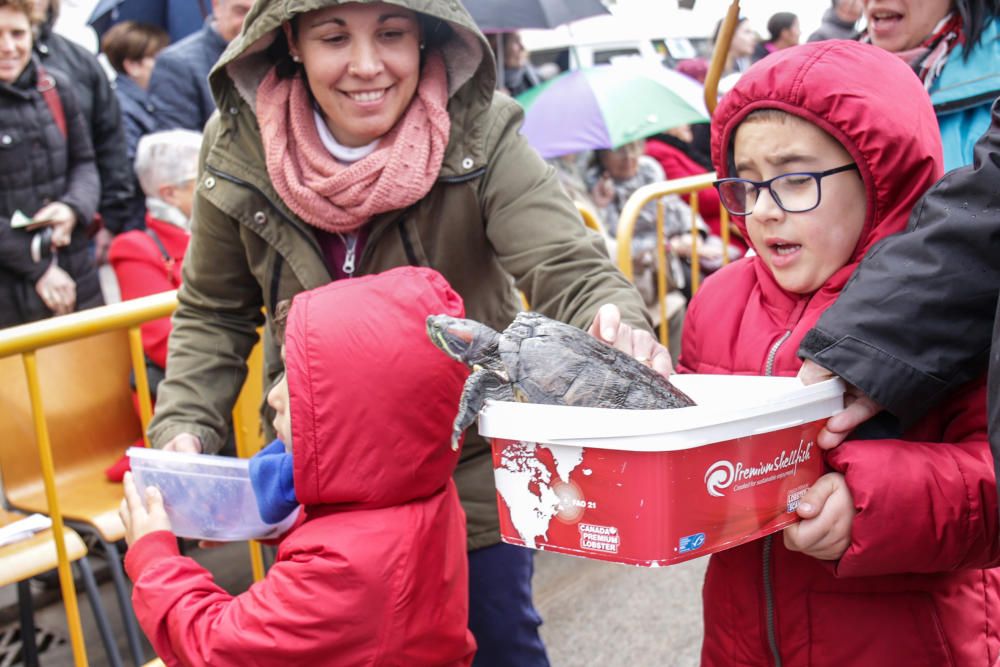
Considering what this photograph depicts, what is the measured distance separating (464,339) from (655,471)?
445 mm

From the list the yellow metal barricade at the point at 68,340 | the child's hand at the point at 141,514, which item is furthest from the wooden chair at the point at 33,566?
the child's hand at the point at 141,514

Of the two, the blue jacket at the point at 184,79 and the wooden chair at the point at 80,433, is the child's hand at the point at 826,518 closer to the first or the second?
the wooden chair at the point at 80,433

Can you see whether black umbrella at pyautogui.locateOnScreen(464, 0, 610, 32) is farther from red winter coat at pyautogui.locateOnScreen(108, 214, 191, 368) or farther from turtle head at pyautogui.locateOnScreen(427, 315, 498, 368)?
turtle head at pyautogui.locateOnScreen(427, 315, 498, 368)

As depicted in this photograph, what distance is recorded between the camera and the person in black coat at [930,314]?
60.3 inches

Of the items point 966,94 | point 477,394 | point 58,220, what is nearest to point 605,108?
point 58,220

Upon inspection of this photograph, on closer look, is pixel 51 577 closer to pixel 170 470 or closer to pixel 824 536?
pixel 170 470

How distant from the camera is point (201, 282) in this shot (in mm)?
2596

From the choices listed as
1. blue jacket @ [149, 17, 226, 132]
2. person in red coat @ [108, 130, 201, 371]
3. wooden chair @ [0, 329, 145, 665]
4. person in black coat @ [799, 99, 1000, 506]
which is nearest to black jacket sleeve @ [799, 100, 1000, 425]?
person in black coat @ [799, 99, 1000, 506]

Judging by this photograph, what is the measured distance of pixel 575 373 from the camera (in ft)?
5.30

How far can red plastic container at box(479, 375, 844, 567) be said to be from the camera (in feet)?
4.69

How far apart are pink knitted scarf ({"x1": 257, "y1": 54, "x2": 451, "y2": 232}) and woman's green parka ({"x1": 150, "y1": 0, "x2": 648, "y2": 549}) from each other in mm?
47

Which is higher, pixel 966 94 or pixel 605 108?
pixel 966 94

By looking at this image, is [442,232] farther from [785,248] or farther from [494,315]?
[785,248]

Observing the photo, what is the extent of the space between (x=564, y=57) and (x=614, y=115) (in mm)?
2978
